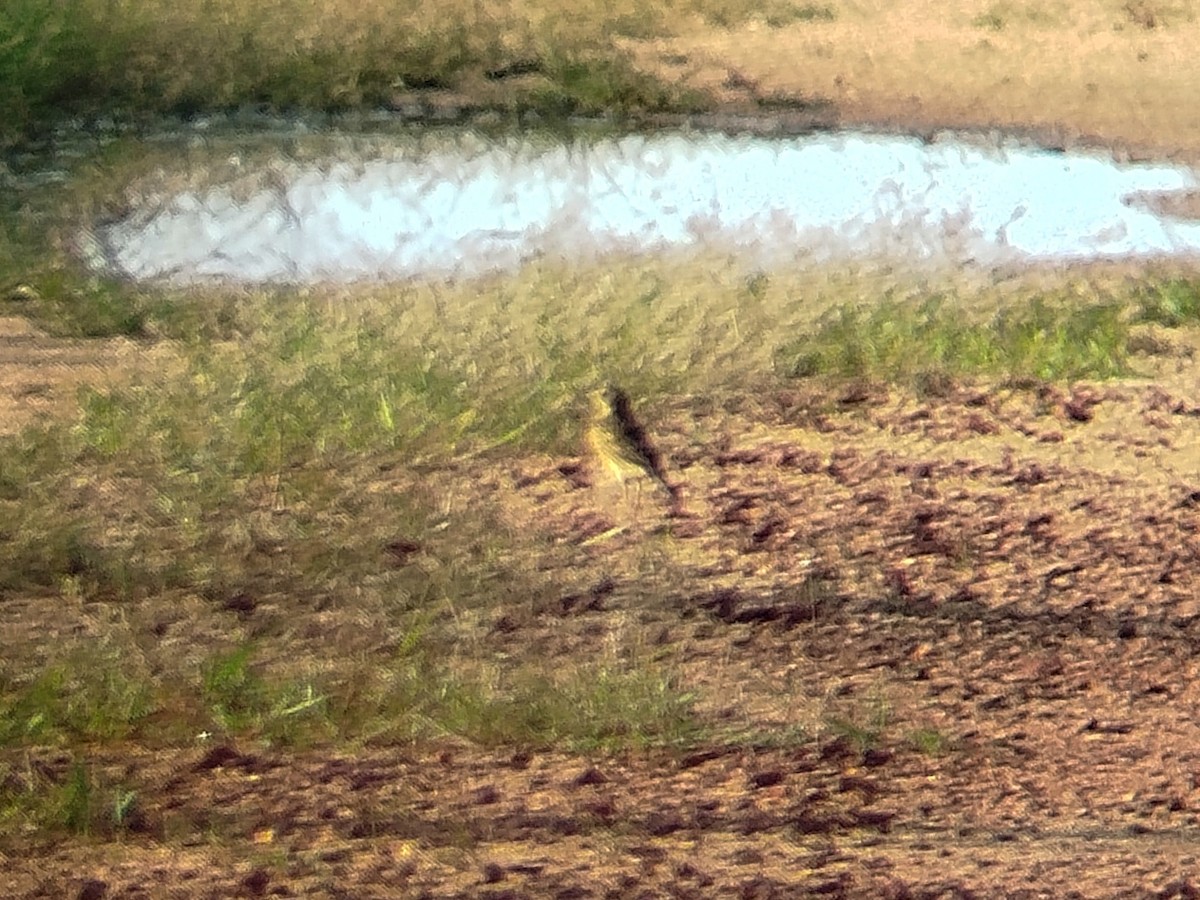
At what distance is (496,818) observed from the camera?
0.96m

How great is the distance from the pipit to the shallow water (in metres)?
0.18

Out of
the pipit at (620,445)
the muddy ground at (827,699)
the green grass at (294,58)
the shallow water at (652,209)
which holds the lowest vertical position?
the muddy ground at (827,699)

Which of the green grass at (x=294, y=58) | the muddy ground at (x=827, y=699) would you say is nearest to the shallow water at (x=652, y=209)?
the green grass at (x=294, y=58)

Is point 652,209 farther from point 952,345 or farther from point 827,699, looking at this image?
point 827,699

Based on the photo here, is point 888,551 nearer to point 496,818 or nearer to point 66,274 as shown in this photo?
point 496,818

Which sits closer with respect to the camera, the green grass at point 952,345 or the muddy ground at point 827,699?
the muddy ground at point 827,699

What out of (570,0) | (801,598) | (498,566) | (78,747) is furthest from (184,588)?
(570,0)

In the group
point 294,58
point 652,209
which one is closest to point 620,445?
point 652,209

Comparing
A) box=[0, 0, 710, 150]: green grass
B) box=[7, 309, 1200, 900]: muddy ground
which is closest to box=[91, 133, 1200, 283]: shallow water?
box=[0, 0, 710, 150]: green grass

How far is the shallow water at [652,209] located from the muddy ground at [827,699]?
0.54ft

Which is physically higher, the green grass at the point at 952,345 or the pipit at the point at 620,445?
the green grass at the point at 952,345

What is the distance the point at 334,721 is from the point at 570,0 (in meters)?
0.76

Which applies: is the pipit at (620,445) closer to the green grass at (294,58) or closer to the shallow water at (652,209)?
the shallow water at (652,209)

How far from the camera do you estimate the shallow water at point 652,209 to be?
3.50ft
